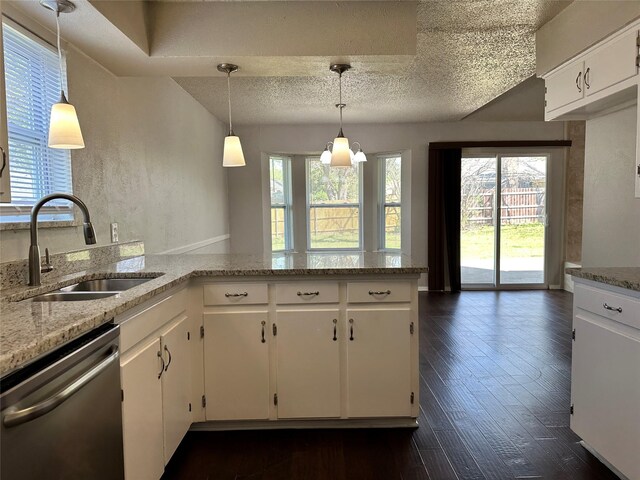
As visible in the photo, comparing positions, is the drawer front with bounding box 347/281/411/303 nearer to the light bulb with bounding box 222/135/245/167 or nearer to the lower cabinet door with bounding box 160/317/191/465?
the lower cabinet door with bounding box 160/317/191/465

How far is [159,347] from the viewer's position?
181 centimetres

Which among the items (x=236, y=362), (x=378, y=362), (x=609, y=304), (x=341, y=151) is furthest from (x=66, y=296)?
(x=609, y=304)

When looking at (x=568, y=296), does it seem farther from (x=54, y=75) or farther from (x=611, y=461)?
(x=54, y=75)

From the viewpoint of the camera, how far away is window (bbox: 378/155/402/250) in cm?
632

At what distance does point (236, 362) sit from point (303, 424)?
1.69ft

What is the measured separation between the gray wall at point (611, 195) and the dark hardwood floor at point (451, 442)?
3.01ft

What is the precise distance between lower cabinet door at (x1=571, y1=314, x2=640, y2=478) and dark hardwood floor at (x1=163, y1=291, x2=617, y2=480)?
0.17 m

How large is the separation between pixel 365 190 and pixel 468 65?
2973 mm

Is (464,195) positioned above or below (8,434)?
above

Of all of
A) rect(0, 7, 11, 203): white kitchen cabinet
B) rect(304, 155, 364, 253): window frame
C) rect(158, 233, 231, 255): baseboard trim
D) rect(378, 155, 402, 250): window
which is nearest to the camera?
rect(0, 7, 11, 203): white kitchen cabinet

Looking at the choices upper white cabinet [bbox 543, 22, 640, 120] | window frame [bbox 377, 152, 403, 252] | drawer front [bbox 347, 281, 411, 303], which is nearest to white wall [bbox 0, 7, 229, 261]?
drawer front [bbox 347, 281, 411, 303]

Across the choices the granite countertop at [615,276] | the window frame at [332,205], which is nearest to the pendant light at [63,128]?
the granite countertop at [615,276]

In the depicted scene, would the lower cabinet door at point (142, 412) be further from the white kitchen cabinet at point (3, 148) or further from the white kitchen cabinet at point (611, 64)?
the white kitchen cabinet at point (611, 64)

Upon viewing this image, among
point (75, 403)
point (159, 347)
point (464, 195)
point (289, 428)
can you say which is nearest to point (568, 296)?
point (464, 195)
